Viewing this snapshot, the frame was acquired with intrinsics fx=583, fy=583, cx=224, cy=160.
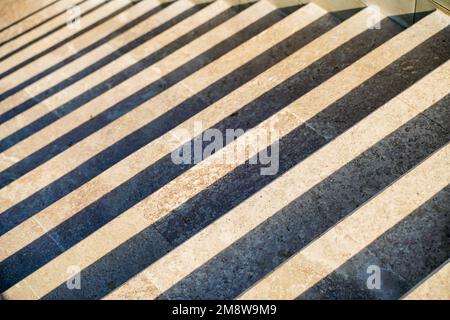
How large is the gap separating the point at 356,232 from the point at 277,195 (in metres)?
1.01

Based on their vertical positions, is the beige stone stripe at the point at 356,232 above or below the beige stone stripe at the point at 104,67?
below

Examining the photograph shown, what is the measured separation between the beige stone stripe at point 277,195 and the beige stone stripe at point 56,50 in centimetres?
531

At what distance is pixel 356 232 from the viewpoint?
226 inches

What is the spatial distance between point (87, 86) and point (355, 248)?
19.1ft

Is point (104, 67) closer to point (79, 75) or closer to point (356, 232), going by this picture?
point (79, 75)

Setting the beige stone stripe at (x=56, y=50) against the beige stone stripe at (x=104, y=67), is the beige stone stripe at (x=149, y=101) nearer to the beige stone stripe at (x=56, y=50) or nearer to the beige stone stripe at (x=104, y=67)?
the beige stone stripe at (x=104, y=67)

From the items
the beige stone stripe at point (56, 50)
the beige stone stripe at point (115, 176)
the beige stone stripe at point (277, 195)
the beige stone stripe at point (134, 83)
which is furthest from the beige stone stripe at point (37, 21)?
the beige stone stripe at point (277, 195)

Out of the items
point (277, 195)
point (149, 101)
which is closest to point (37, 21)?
point (149, 101)

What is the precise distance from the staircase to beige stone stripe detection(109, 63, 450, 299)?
16mm

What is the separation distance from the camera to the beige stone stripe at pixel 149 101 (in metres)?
8.20

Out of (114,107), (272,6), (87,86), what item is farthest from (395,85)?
(87,86)

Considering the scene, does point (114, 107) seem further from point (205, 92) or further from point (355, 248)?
point (355, 248)

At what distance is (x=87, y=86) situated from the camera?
977 cm

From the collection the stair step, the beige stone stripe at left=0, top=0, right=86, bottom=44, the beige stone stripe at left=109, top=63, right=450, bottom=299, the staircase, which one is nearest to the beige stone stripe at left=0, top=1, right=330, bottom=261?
the staircase
